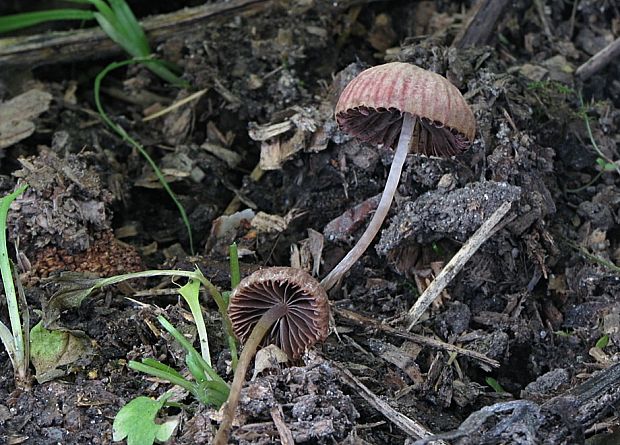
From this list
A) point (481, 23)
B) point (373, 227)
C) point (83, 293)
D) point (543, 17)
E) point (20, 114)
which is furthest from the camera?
point (543, 17)

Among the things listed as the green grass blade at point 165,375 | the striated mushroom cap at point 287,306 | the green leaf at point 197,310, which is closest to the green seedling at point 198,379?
the green grass blade at point 165,375

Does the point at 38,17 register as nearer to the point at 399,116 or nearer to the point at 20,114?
the point at 20,114

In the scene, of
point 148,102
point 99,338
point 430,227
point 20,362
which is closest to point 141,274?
point 99,338

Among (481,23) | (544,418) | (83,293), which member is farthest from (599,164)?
(83,293)

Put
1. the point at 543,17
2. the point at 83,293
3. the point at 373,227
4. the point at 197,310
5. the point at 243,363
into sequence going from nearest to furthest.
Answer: the point at 243,363 → the point at 197,310 → the point at 83,293 → the point at 373,227 → the point at 543,17

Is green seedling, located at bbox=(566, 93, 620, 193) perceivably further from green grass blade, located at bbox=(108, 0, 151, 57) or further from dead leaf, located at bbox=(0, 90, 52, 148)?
dead leaf, located at bbox=(0, 90, 52, 148)

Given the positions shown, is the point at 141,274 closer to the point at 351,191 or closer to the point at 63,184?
the point at 63,184
